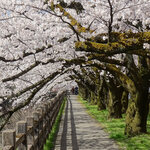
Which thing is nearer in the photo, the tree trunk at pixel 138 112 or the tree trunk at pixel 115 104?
the tree trunk at pixel 138 112

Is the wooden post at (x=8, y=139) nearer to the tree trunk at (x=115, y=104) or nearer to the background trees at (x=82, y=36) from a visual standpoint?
the background trees at (x=82, y=36)

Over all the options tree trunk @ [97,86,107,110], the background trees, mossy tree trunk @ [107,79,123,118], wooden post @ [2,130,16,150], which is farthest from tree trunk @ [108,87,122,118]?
wooden post @ [2,130,16,150]

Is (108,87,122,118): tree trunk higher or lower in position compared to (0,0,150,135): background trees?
lower

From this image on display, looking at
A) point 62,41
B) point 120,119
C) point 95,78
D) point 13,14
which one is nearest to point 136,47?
point 62,41

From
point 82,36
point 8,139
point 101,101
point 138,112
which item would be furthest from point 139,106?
point 101,101

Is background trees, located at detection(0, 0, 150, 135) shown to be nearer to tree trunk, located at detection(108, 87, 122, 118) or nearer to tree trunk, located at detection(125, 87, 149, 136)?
tree trunk, located at detection(125, 87, 149, 136)

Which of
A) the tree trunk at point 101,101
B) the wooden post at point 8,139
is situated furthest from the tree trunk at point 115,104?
the wooden post at point 8,139

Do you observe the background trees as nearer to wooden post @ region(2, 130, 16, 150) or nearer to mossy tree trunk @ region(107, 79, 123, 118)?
wooden post @ region(2, 130, 16, 150)

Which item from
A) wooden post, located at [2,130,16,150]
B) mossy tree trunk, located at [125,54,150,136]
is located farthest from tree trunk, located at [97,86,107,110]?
wooden post, located at [2,130,16,150]

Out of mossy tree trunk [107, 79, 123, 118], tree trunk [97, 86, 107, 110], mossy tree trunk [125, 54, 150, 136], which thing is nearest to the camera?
mossy tree trunk [125, 54, 150, 136]

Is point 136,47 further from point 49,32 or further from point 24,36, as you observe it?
Answer: point 24,36

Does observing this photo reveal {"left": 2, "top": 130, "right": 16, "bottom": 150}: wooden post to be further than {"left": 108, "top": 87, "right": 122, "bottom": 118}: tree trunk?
No

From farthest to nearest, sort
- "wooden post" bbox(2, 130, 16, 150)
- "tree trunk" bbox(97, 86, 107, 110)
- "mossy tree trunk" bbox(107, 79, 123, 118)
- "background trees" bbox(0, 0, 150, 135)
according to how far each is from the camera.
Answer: "tree trunk" bbox(97, 86, 107, 110) → "mossy tree trunk" bbox(107, 79, 123, 118) → "background trees" bbox(0, 0, 150, 135) → "wooden post" bbox(2, 130, 16, 150)

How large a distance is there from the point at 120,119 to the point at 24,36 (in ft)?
31.7
